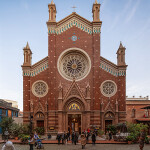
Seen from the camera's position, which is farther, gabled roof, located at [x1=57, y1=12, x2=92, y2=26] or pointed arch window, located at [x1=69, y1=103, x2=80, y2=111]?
gabled roof, located at [x1=57, y1=12, x2=92, y2=26]

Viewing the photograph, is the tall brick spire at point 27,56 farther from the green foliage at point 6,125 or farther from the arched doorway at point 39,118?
the green foliage at point 6,125

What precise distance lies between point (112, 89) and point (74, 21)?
15265 millimetres

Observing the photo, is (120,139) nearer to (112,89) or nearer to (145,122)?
(112,89)

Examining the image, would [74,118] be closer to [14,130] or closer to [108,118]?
[108,118]

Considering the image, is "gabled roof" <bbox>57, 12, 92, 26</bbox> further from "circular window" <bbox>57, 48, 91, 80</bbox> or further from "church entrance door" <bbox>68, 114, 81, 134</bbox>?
"church entrance door" <bbox>68, 114, 81, 134</bbox>

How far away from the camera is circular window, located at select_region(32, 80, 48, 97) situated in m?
38.4

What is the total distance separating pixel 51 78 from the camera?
3806 cm

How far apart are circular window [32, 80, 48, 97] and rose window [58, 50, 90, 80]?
4099 millimetres

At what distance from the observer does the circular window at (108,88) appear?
38.0m

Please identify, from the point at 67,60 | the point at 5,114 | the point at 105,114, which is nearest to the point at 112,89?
the point at 105,114

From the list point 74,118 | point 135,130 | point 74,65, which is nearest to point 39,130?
point 74,118

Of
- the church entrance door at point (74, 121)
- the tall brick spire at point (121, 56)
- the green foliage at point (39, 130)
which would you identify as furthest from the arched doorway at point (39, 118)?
the tall brick spire at point (121, 56)

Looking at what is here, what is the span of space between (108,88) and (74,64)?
8.01 metres

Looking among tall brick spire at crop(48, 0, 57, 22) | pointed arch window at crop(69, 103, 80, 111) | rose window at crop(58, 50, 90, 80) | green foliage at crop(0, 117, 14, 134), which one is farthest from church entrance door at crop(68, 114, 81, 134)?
tall brick spire at crop(48, 0, 57, 22)
